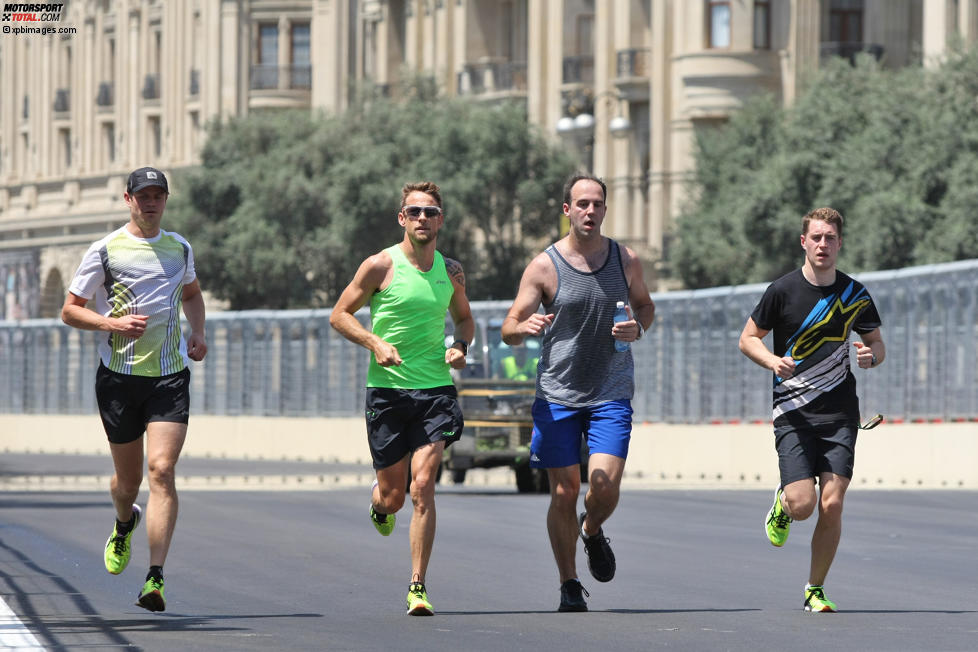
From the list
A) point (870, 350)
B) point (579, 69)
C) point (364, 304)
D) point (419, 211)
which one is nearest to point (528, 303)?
point (419, 211)

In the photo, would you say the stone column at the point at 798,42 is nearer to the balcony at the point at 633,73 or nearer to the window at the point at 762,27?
the window at the point at 762,27

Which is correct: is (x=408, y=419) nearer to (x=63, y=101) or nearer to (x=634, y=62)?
(x=634, y=62)

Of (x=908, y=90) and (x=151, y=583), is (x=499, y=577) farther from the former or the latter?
(x=908, y=90)

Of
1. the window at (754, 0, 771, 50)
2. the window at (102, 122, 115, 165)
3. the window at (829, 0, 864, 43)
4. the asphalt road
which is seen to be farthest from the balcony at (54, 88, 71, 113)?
the asphalt road

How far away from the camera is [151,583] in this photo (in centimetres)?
1070

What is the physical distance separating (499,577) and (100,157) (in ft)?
228

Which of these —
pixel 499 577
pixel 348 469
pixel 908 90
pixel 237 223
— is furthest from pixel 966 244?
pixel 499 577

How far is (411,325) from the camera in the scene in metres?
11.4

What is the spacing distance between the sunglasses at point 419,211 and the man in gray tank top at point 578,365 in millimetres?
540

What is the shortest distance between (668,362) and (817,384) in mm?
23258

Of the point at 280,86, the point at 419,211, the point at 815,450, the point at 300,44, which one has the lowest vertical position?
the point at 815,450

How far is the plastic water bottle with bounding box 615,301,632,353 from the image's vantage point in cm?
1122

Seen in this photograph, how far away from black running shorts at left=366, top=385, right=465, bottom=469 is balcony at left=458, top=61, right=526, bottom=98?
161 ft

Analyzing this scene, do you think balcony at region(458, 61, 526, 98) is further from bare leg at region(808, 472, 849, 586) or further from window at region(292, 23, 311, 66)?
bare leg at region(808, 472, 849, 586)
